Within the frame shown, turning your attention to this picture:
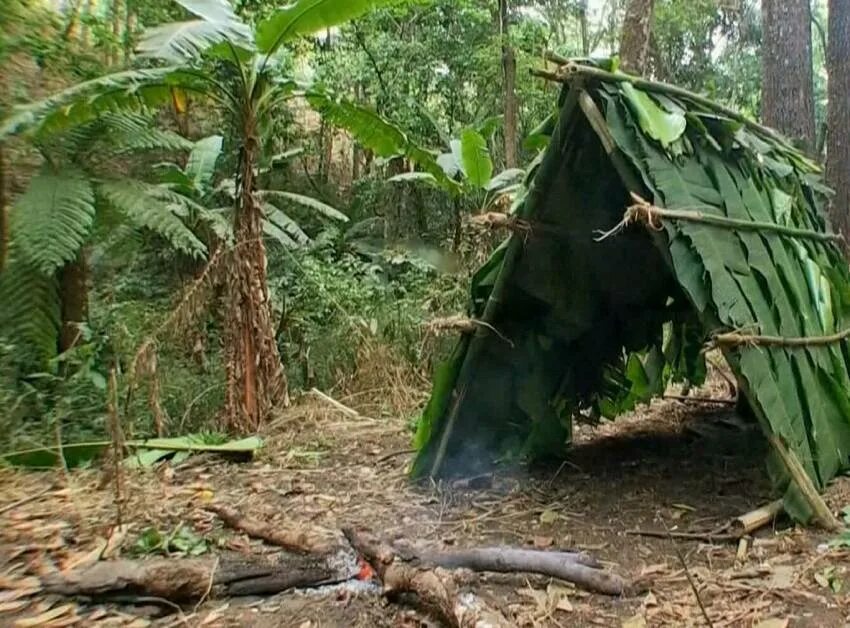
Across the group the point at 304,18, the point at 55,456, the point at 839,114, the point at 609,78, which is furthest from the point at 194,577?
the point at 839,114

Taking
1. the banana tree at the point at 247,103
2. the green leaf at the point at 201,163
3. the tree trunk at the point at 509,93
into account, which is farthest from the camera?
the tree trunk at the point at 509,93

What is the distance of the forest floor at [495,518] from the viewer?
245cm

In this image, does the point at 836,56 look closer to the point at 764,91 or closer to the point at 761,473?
the point at 764,91

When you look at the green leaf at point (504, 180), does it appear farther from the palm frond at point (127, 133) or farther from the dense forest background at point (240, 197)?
the palm frond at point (127, 133)

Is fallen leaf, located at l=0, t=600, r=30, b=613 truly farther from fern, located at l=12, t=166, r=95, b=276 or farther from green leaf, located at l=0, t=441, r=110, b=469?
fern, located at l=12, t=166, r=95, b=276

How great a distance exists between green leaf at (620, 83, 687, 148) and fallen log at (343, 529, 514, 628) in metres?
1.88

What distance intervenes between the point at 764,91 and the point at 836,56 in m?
0.96

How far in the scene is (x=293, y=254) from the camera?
25.1ft

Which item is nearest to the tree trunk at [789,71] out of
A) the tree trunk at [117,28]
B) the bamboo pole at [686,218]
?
the bamboo pole at [686,218]

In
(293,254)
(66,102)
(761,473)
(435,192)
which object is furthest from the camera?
(435,192)

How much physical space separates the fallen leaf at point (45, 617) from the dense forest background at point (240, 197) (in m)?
0.85

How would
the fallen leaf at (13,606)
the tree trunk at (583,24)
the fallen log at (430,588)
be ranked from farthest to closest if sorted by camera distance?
the tree trunk at (583,24), the fallen leaf at (13,606), the fallen log at (430,588)

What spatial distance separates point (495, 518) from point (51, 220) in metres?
2.80

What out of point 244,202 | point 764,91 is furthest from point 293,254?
point 764,91
